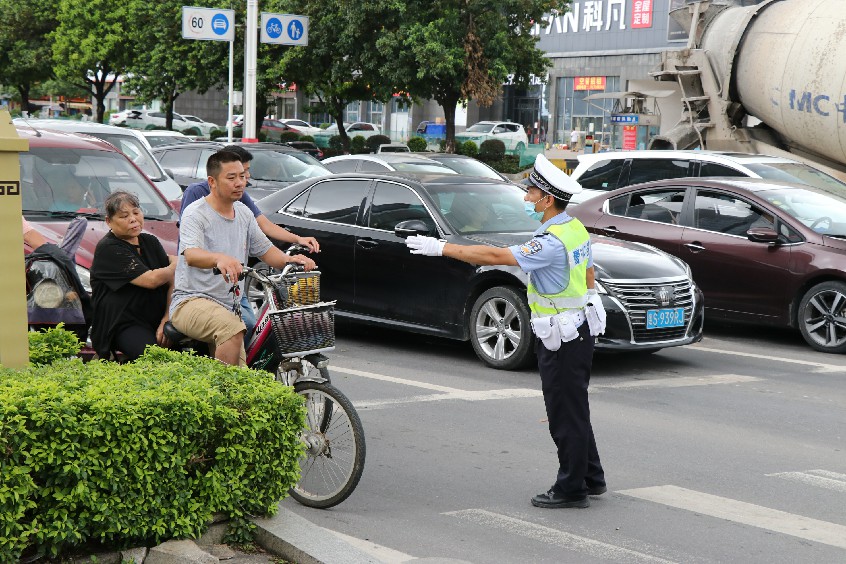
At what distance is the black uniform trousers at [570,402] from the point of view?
6.00 m

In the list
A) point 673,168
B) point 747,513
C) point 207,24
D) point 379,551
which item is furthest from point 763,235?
point 207,24

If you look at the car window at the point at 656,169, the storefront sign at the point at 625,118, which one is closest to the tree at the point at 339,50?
the storefront sign at the point at 625,118

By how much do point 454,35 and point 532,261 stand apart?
28.1m

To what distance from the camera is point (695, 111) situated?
72.1 feet

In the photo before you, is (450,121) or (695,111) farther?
(450,121)

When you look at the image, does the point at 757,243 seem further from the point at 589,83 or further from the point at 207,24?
the point at 589,83

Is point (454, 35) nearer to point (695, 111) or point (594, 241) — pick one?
point (695, 111)

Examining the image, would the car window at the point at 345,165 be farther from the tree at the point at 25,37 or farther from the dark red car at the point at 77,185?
the tree at the point at 25,37

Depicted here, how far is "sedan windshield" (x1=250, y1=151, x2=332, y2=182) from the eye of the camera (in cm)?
1900

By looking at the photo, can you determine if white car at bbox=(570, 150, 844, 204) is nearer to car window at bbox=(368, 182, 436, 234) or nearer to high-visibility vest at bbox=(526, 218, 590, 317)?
car window at bbox=(368, 182, 436, 234)

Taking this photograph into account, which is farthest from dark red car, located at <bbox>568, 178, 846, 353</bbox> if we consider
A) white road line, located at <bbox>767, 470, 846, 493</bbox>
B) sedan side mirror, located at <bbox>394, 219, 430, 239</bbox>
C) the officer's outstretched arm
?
the officer's outstretched arm

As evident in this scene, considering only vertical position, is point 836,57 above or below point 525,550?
above

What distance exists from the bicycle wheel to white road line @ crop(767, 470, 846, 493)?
8.51 feet

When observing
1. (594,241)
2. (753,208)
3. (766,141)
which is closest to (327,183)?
(594,241)
